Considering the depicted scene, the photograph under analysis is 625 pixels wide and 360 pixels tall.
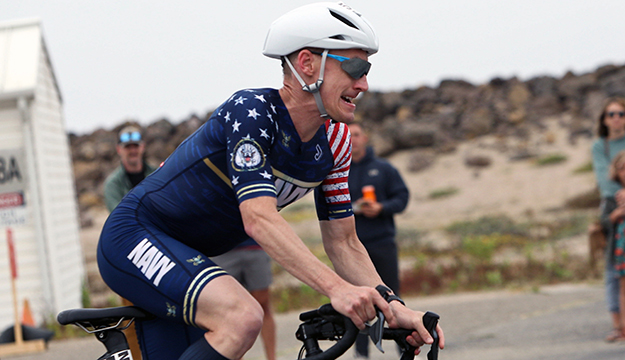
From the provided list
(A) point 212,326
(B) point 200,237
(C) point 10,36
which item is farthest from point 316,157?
(C) point 10,36

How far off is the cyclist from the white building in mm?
7699

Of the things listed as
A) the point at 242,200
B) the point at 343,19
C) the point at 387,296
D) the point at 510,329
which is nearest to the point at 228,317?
the point at 242,200

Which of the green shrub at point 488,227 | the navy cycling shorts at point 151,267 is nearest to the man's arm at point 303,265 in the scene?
the navy cycling shorts at point 151,267

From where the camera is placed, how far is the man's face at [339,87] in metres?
2.83

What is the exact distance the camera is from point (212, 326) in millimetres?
2590

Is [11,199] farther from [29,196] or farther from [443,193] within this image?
[443,193]

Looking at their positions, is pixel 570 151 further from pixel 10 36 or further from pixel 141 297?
pixel 141 297

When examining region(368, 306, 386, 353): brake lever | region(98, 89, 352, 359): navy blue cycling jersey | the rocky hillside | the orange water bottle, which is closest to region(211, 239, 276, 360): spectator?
the orange water bottle

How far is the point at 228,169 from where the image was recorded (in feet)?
9.01

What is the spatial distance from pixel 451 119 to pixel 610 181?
1773 inches

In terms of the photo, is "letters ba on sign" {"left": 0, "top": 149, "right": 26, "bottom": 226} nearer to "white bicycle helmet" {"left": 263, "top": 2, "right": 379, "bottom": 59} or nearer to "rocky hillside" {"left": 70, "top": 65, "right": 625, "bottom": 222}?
"white bicycle helmet" {"left": 263, "top": 2, "right": 379, "bottom": 59}

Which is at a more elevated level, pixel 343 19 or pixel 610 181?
pixel 343 19

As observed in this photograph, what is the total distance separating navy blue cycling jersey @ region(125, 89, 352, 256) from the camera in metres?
2.73

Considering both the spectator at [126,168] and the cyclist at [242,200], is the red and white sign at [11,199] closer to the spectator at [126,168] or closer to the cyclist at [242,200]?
the spectator at [126,168]
